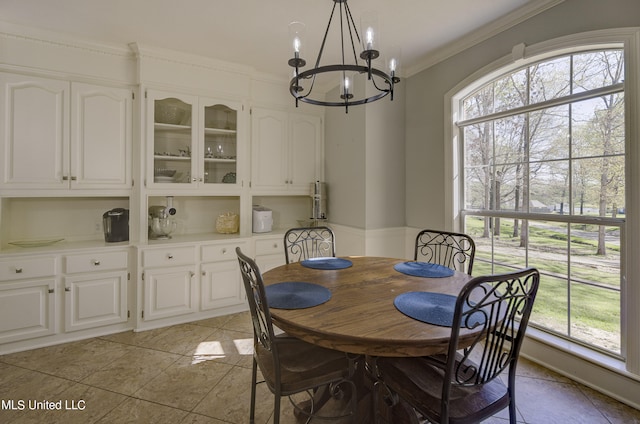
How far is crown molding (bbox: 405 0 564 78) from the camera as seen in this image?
215cm

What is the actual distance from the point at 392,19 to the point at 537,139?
146cm

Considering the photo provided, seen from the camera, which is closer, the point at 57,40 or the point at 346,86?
the point at 346,86

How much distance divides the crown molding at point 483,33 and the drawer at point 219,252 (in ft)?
8.86

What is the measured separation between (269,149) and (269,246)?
1134 mm

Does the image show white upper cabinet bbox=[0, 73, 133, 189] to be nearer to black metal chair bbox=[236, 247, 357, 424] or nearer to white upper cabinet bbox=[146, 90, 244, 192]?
white upper cabinet bbox=[146, 90, 244, 192]

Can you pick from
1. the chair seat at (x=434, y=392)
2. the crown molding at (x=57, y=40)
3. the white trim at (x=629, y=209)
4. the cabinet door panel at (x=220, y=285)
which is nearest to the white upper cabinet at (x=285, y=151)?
the cabinet door panel at (x=220, y=285)

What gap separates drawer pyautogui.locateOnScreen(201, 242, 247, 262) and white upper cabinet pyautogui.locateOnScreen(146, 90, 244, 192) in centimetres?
61

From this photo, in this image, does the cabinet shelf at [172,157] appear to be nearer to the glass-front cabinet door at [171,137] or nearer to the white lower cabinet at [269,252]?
the glass-front cabinet door at [171,137]

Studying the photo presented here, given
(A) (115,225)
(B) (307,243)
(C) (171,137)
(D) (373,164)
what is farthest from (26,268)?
(D) (373,164)

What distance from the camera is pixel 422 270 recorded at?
196cm

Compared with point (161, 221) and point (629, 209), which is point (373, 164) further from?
point (161, 221)

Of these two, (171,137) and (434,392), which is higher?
(171,137)

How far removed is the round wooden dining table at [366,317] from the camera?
1.11 metres

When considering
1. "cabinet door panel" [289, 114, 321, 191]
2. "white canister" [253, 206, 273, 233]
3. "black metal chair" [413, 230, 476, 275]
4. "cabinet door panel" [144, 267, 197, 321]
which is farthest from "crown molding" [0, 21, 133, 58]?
"black metal chair" [413, 230, 476, 275]
